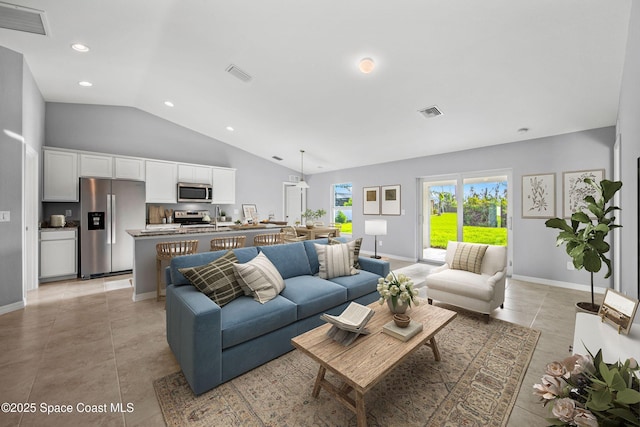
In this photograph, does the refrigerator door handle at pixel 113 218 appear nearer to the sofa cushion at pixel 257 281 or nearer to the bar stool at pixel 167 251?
the bar stool at pixel 167 251

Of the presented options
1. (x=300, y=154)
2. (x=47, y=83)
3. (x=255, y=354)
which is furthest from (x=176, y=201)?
(x=255, y=354)

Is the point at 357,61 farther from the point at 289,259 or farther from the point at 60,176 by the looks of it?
the point at 60,176

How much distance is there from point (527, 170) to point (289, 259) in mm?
4474

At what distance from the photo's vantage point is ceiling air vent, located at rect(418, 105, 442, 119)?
3.86 metres

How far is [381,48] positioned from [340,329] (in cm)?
291

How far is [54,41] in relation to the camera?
3.12 m

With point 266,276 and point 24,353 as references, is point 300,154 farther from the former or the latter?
point 24,353

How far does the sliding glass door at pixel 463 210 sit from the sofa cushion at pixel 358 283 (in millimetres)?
3218

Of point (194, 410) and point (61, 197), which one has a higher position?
point (61, 197)

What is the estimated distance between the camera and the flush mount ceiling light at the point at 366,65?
10.1ft

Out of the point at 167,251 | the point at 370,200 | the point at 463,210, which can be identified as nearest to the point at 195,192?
the point at 167,251

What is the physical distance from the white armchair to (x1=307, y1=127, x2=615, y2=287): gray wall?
182 centimetres

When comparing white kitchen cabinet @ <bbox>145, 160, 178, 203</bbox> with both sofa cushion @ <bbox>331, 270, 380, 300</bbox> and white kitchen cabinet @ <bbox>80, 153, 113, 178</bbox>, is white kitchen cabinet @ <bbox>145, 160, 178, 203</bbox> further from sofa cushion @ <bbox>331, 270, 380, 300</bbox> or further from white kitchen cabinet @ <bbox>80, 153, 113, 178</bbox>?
sofa cushion @ <bbox>331, 270, 380, 300</bbox>

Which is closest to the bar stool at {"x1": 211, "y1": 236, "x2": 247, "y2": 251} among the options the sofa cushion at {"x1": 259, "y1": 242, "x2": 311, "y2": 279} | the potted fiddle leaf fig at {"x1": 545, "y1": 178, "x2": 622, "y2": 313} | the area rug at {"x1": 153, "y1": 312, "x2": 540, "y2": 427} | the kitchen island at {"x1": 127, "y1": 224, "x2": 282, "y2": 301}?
the kitchen island at {"x1": 127, "y1": 224, "x2": 282, "y2": 301}
